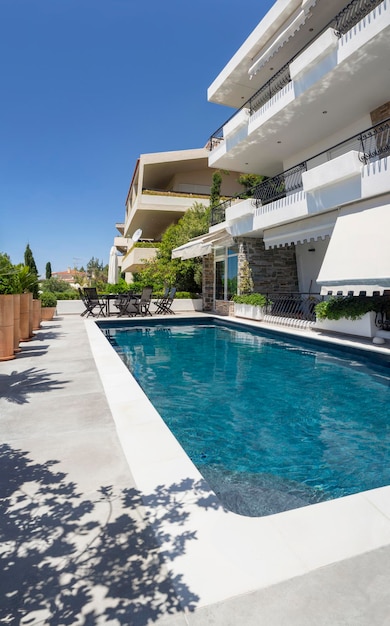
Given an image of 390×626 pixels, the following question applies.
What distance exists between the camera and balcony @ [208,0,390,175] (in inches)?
397

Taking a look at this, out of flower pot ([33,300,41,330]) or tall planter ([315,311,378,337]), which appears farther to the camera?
flower pot ([33,300,41,330])

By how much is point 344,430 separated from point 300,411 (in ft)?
2.91

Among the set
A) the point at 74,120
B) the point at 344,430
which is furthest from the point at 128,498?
the point at 74,120

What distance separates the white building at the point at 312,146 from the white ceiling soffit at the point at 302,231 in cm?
4

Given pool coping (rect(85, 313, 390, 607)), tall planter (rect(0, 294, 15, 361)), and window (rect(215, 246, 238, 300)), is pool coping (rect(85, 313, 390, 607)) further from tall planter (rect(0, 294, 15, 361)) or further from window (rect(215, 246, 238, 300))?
window (rect(215, 246, 238, 300))

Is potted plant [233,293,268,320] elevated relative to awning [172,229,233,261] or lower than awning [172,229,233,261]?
lower

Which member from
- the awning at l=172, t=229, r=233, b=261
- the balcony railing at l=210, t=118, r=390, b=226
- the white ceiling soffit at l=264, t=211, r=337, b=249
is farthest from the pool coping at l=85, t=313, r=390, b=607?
the awning at l=172, t=229, r=233, b=261

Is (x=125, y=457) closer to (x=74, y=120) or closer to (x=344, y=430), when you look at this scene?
(x=344, y=430)

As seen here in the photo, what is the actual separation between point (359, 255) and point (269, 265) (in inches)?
354

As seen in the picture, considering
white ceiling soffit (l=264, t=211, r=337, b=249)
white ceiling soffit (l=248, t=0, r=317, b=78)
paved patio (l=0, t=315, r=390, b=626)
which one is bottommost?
paved patio (l=0, t=315, r=390, b=626)

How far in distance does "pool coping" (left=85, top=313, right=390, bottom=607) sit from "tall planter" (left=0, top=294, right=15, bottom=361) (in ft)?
18.6

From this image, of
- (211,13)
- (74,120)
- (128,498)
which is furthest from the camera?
(74,120)

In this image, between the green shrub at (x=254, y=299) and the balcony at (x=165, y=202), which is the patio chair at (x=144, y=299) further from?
the balcony at (x=165, y=202)

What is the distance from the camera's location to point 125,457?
3.39 metres
